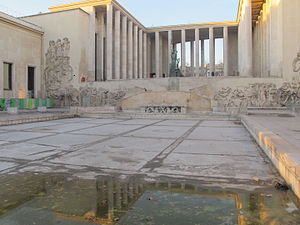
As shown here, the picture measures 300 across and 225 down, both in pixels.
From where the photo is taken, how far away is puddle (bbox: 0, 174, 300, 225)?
2.11m

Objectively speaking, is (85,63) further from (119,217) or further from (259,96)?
(119,217)

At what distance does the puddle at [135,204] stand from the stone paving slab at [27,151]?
1409 millimetres

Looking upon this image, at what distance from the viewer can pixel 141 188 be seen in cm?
289

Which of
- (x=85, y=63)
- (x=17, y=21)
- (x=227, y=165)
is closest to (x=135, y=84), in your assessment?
(x=85, y=63)

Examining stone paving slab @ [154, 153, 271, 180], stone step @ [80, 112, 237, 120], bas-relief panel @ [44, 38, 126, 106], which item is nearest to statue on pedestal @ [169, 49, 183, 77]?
bas-relief panel @ [44, 38, 126, 106]

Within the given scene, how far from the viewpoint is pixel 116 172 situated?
139 inches

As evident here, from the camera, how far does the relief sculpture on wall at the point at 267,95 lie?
18703 millimetres

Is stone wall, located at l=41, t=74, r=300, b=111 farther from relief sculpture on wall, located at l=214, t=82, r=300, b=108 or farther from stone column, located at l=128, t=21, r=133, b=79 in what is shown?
stone column, located at l=128, t=21, r=133, b=79

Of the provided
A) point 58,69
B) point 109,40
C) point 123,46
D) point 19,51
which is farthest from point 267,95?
point 19,51

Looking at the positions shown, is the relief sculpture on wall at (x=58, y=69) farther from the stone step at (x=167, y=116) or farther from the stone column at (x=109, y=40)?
the stone step at (x=167, y=116)

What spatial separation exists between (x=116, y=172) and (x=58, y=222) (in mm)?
1492

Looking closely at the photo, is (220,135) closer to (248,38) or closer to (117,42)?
(248,38)

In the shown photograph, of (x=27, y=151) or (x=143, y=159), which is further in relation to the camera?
(x=27, y=151)

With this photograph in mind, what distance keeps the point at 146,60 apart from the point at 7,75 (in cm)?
2001
